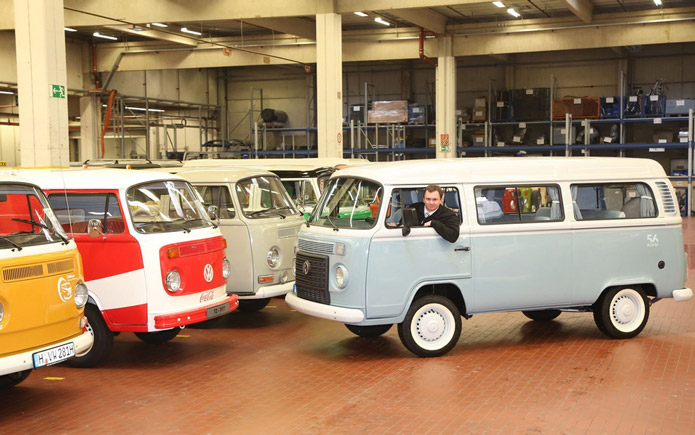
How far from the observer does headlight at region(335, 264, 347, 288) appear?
8.89 m

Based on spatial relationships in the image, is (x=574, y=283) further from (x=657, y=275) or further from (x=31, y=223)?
(x=31, y=223)

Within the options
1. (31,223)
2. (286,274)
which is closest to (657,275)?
(286,274)

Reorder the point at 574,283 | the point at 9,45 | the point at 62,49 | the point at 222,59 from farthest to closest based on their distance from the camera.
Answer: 1. the point at 222,59
2. the point at 9,45
3. the point at 62,49
4. the point at 574,283

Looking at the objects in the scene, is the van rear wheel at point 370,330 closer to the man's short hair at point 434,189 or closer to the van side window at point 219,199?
the man's short hair at point 434,189

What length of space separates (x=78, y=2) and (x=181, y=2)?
2765 mm

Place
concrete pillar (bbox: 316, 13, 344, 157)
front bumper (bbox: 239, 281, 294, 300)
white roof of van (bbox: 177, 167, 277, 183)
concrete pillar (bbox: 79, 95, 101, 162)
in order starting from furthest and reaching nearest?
concrete pillar (bbox: 79, 95, 101, 162) → concrete pillar (bbox: 316, 13, 344, 157) → white roof of van (bbox: 177, 167, 277, 183) → front bumper (bbox: 239, 281, 294, 300)

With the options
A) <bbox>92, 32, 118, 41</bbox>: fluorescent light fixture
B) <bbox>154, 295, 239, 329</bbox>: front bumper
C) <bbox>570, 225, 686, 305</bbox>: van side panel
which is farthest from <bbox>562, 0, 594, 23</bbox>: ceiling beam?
<bbox>154, 295, 239, 329</bbox>: front bumper

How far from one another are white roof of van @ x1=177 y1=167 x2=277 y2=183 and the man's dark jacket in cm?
344

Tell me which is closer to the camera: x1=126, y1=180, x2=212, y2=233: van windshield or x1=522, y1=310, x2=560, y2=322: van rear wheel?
x1=126, y1=180, x2=212, y2=233: van windshield

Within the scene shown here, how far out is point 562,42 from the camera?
92.9 ft

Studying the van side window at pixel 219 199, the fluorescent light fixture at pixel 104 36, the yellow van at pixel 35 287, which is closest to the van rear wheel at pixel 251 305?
the van side window at pixel 219 199

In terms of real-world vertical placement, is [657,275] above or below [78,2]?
Answer: below

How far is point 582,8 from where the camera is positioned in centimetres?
2577

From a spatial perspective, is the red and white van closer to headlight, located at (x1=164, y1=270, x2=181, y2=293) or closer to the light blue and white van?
headlight, located at (x1=164, y1=270, x2=181, y2=293)
